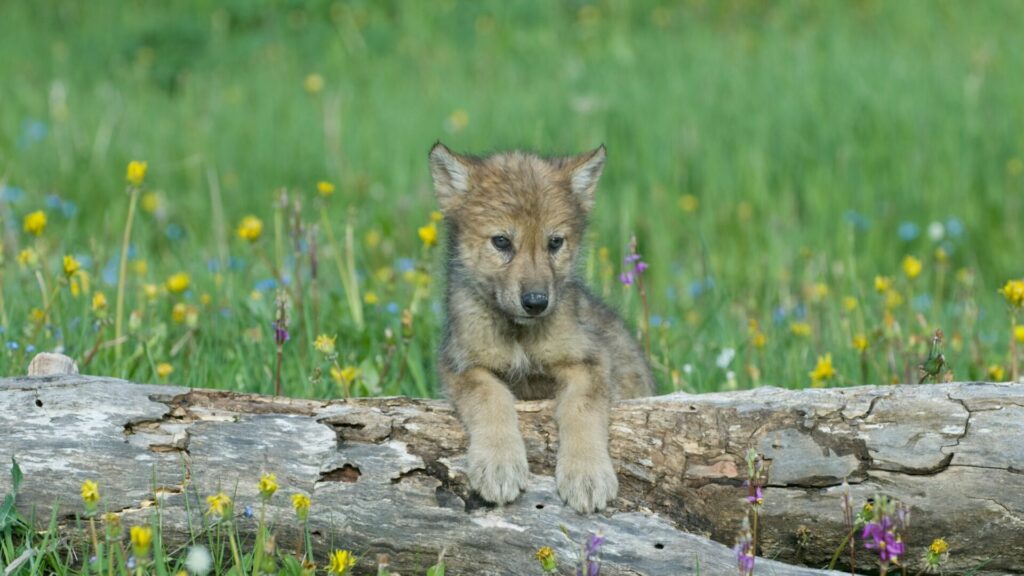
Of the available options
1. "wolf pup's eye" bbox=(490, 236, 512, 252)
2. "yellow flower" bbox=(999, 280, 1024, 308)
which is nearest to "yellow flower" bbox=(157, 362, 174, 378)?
"wolf pup's eye" bbox=(490, 236, 512, 252)

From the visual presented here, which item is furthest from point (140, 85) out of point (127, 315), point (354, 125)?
point (127, 315)

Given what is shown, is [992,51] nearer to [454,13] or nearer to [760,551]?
[454,13]

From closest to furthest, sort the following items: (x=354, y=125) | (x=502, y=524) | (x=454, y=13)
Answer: (x=502, y=524) < (x=354, y=125) < (x=454, y=13)

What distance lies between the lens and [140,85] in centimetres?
1198

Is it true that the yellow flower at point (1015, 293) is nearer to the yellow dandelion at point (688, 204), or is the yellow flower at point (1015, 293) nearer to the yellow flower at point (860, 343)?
the yellow flower at point (860, 343)

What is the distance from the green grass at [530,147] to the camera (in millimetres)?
5648

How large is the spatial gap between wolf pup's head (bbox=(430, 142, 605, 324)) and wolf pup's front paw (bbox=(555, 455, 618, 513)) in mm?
738

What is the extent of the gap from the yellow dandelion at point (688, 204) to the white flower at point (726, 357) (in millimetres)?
3258

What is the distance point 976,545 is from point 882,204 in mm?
5534

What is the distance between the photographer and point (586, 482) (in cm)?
360

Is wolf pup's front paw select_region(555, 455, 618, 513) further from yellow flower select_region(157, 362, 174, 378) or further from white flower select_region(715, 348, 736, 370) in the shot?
yellow flower select_region(157, 362, 174, 378)

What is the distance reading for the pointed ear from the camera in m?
4.75

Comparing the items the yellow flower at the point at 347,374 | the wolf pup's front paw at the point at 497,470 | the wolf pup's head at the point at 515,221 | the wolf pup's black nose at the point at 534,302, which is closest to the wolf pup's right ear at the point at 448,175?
the wolf pup's head at the point at 515,221

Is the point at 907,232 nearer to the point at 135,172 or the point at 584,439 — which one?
the point at 584,439
